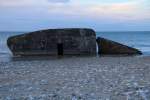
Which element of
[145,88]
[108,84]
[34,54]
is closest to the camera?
[145,88]

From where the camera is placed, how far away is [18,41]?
1467 inches

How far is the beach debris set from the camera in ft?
124

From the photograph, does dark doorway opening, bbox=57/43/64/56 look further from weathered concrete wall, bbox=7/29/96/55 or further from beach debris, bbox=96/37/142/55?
beach debris, bbox=96/37/142/55

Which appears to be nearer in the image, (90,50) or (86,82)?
(86,82)

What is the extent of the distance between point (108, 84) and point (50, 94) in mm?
2435

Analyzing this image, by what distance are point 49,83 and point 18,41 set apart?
77.3 ft

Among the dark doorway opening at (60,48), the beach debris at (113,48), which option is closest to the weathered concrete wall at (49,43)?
the dark doorway opening at (60,48)

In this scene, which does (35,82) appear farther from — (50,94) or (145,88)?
(145,88)

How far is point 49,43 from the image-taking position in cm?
3709

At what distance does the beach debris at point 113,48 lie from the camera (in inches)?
1483

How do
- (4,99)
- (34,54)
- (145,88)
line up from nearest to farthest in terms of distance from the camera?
(4,99) → (145,88) → (34,54)

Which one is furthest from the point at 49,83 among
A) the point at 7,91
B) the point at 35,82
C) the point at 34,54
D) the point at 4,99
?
the point at 34,54

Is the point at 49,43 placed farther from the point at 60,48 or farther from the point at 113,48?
the point at 113,48

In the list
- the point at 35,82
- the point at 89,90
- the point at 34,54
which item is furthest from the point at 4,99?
the point at 34,54
